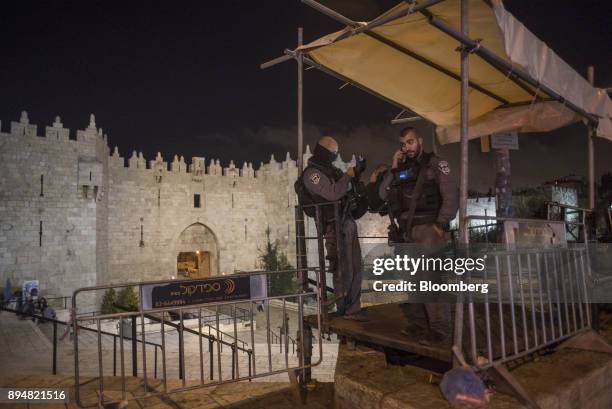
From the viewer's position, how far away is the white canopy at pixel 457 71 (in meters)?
3.12

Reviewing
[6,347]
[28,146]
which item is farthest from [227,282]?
[28,146]

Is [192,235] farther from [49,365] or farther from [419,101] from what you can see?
[419,101]

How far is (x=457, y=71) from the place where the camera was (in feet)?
15.1

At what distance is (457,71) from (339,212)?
2320 millimetres

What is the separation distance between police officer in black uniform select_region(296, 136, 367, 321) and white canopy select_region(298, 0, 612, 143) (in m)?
1.07

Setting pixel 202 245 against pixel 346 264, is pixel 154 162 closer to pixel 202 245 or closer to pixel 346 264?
pixel 202 245

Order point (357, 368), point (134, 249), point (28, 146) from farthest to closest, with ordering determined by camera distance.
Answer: point (134, 249) → point (28, 146) → point (357, 368)

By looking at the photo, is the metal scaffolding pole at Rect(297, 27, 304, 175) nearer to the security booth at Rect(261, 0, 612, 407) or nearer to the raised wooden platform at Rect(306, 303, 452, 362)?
the security booth at Rect(261, 0, 612, 407)

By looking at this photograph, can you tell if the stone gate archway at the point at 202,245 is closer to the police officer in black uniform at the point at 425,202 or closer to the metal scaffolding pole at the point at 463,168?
the police officer in black uniform at the point at 425,202

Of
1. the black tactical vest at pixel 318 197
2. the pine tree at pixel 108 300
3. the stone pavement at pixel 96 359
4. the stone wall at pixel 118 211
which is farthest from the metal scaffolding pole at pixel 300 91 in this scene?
the pine tree at pixel 108 300

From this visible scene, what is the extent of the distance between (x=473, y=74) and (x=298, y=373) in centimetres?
387

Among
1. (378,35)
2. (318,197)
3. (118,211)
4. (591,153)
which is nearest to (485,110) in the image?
(591,153)

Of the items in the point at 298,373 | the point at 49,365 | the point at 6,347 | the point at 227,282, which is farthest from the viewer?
the point at 6,347

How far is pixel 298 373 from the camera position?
3.86 meters
